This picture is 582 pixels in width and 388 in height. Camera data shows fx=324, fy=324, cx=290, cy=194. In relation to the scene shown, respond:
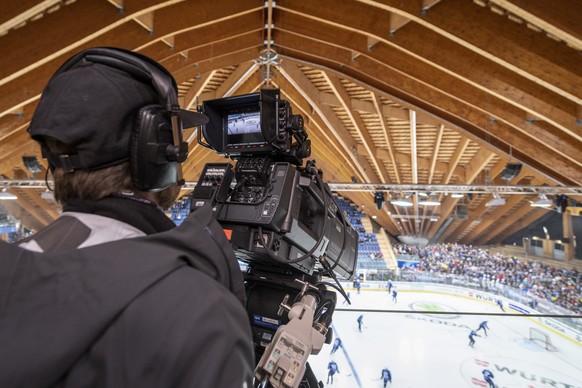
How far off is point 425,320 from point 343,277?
2130mm

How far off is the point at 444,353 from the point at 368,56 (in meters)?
4.26

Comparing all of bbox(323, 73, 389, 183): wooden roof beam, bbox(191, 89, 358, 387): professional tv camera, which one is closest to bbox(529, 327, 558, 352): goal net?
bbox(191, 89, 358, 387): professional tv camera

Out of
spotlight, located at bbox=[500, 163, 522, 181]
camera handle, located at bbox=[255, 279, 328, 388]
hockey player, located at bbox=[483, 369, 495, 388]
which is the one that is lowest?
hockey player, located at bbox=[483, 369, 495, 388]

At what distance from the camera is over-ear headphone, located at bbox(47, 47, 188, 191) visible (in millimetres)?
744

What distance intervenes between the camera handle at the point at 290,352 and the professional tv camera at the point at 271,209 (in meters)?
0.02

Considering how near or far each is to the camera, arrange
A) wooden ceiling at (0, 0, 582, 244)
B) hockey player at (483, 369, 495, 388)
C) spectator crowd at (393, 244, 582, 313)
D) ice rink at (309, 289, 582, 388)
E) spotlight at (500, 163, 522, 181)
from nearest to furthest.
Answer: ice rink at (309, 289, 582, 388), hockey player at (483, 369, 495, 388), wooden ceiling at (0, 0, 582, 244), spotlight at (500, 163, 522, 181), spectator crowd at (393, 244, 582, 313)

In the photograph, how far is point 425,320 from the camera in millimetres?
3707

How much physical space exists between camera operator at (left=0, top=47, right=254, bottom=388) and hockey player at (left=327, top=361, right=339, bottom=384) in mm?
2510

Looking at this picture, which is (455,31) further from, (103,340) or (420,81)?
(103,340)

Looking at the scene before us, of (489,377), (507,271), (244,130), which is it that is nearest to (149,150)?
(244,130)

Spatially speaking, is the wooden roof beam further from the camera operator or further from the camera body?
the camera operator

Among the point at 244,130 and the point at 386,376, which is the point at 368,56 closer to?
the point at 244,130

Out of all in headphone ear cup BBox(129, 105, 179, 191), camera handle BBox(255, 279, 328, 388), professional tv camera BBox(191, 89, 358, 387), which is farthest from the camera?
professional tv camera BBox(191, 89, 358, 387)

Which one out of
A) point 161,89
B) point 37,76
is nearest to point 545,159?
point 161,89
